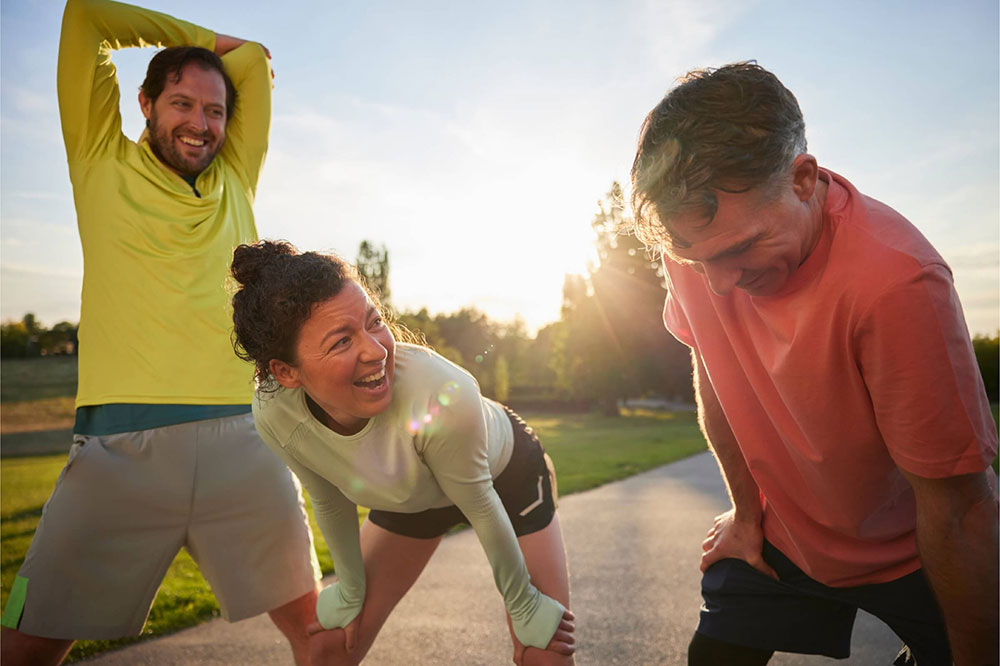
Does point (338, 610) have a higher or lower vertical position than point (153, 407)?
lower

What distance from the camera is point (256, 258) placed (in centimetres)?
219

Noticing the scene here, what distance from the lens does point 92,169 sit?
8.97ft

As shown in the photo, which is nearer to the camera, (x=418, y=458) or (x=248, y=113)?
(x=418, y=458)

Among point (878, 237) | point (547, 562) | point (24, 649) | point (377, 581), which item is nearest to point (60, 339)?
point (24, 649)

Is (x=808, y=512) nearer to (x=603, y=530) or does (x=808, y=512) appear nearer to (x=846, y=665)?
(x=846, y=665)

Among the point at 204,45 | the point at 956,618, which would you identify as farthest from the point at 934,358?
the point at 204,45

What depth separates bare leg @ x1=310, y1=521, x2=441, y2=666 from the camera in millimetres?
2518

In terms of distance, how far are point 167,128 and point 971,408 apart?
2.80 m

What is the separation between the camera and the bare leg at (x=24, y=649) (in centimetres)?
234

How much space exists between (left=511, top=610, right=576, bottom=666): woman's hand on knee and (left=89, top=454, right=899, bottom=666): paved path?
1.29 m

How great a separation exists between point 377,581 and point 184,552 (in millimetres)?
5116

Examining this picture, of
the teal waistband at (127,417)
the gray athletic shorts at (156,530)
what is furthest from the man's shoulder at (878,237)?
the teal waistband at (127,417)

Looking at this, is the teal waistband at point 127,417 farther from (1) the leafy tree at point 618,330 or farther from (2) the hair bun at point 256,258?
(1) the leafy tree at point 618,330

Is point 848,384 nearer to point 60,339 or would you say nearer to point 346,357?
point 346,357
